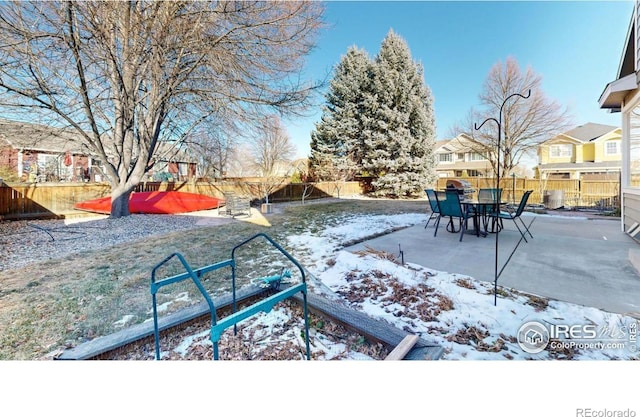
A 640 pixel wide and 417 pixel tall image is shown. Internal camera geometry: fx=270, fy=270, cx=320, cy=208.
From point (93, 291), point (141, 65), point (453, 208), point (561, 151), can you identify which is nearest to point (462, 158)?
point (561, 151)

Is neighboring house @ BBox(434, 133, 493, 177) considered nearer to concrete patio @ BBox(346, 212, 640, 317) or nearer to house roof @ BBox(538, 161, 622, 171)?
house roof @ BBox(538, 161, 622, 171)

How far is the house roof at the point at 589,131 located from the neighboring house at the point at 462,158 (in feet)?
13.0

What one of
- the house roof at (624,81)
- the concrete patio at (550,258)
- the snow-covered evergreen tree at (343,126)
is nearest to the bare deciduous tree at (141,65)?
the concrete patio at (550,258)

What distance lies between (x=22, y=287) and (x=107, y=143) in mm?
4837

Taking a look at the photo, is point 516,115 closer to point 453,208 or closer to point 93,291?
point 453,208

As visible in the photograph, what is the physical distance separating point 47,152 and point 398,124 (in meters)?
13.5

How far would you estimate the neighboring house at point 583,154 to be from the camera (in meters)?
5.91

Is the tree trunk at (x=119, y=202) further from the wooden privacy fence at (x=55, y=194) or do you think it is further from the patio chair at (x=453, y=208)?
the patio chair at (x=453, y=208)

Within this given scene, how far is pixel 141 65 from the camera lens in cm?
479

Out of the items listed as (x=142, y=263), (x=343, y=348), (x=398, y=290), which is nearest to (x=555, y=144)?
(x=398, y=290)

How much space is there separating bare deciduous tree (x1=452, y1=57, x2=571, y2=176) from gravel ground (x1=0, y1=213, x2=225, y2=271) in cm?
757

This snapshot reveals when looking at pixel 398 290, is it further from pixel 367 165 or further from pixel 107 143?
pixel 367 165

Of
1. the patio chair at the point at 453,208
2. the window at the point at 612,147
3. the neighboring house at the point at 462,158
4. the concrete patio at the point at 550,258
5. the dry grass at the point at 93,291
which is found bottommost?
the dry grass at the point at 93,291

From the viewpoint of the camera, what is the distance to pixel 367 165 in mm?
12898
